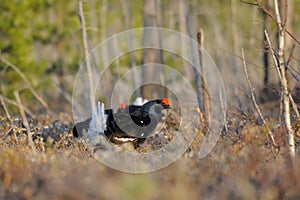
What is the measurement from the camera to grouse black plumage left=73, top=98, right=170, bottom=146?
832 cm

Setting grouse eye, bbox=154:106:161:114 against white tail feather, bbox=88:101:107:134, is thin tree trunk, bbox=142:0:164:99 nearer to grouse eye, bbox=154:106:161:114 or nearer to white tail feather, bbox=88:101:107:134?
grouse eye, bbox=154:106:161:114

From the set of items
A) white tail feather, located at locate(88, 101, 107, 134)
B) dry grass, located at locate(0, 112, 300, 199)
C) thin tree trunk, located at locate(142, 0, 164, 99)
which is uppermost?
thin tree trunk, located at locate(142, 0, 164, 99)

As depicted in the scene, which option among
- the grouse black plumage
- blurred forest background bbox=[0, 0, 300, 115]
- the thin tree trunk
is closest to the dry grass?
the grouse black plumage

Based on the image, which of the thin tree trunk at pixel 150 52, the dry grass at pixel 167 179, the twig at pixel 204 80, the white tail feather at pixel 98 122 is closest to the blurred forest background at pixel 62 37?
the thin tree trunk at pixel 150 52

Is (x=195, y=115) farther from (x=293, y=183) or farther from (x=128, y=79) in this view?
(x=128, y=79)

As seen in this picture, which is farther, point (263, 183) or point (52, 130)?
point (52, 130)

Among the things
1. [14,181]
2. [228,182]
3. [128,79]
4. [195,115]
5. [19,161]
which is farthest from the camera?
[128,79]

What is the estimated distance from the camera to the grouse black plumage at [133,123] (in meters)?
8.32

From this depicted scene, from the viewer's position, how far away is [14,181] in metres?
4.79

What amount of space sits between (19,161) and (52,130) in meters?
Result: 4.54

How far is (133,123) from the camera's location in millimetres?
8562

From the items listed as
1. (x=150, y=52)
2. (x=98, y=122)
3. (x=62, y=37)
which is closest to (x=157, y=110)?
(x=98, y=122)

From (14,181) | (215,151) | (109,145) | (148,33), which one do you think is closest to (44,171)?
(14,181)

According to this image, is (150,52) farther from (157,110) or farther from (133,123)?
(133,123)
